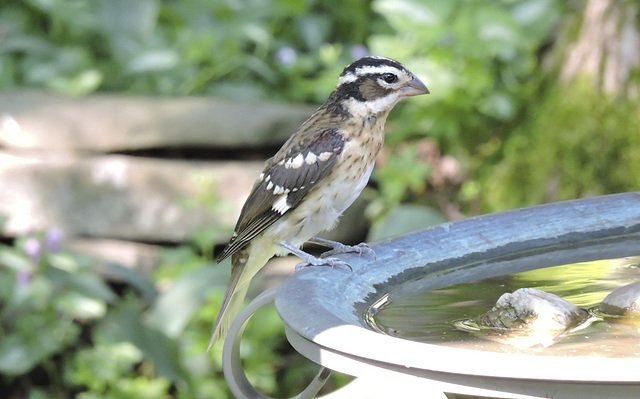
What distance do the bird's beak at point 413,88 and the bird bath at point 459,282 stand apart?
0.95 metres

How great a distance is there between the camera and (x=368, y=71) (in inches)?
137

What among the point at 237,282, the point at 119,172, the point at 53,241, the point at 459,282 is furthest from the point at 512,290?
the point at 119,172

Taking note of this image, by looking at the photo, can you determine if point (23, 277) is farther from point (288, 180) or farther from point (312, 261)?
point (312, 261)

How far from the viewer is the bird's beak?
3.41 metres

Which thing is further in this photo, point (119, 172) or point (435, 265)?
point (119, 172)

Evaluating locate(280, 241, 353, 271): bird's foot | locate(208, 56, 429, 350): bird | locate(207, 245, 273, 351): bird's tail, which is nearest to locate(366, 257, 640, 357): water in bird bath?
locate(280, 241, 353, 271): bird's foot

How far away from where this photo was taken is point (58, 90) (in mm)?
6316

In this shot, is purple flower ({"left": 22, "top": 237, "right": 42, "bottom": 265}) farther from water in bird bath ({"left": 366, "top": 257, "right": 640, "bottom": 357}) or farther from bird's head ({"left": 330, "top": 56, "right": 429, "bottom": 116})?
water in bird bath ({"left": 366, "top": 257, "right": 640, "bottom": 357})

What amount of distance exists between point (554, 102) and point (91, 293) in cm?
300

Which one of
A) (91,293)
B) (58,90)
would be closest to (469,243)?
(91,293)

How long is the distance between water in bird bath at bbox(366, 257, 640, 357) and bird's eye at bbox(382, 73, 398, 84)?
1.13 meters

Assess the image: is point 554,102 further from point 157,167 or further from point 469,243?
point 469,243

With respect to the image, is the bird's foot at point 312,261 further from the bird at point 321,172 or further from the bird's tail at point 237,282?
the bird's tail at point 237,282

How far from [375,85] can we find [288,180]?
507mm
